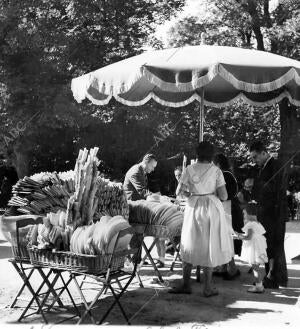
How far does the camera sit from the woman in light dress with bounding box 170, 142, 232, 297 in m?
6.20

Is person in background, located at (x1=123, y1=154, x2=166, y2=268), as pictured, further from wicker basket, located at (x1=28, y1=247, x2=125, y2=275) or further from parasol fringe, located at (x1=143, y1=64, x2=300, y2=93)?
wicker basket, located at (x1=28, y1=247, x2=125, y2=275)

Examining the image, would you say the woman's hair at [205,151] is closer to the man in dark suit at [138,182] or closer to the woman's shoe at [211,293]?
the woman's shoe at [211,293]

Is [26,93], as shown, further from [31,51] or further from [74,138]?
[74,138]

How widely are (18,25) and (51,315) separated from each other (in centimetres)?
1330

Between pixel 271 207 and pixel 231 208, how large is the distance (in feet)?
2.76

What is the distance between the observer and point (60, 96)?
59.2ft

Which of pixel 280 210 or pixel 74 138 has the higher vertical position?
pixel 74 138

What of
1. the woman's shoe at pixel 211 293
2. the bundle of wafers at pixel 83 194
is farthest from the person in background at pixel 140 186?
the bundle of wafers at pixel 83 194

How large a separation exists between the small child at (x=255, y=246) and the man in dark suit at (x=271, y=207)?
14.7 inches

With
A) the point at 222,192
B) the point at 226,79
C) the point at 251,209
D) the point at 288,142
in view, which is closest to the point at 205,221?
the point at 222,192

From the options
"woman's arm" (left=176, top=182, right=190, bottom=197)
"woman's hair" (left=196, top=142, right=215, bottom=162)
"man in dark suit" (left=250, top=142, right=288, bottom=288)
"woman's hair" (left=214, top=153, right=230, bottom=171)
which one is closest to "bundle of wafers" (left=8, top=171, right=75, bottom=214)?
"woman's arm" (left=176, top=182, right=190, bottom=197)

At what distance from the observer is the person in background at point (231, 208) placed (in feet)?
24.2

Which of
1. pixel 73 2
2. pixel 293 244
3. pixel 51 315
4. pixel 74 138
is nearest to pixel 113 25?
pixel 73 2

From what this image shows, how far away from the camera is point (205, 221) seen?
6.21m
